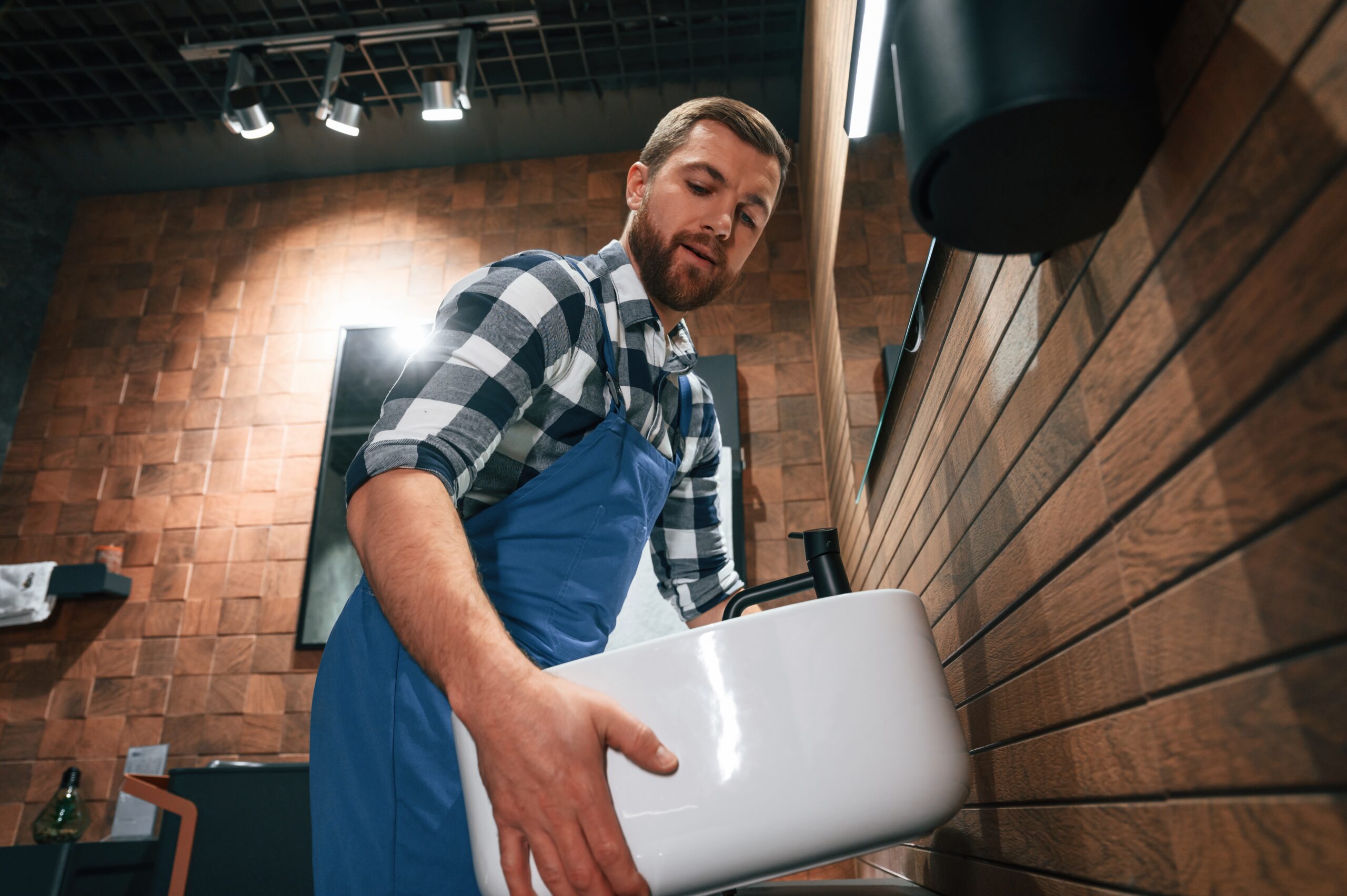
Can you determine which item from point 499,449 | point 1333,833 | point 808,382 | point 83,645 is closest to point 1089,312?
point 1333,833

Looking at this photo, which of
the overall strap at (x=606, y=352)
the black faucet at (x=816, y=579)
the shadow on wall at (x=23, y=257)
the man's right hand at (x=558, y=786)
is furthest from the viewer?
the shadow on wall at (x=23, y=257)

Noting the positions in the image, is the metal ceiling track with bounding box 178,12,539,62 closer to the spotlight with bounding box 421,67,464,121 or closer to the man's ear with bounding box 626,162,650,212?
the spotlight with bounding box 421,67,464,121

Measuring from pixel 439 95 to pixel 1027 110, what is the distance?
266 centimetres

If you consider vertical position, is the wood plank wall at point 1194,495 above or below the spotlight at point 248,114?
below

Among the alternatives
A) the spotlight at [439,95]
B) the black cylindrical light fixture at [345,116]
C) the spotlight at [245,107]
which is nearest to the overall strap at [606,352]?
the spotlight at [439,95]

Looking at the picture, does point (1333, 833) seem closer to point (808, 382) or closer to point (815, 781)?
point (815, 781)

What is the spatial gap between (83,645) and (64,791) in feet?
1.66

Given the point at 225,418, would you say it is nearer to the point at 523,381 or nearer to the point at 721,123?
the point at 721,123

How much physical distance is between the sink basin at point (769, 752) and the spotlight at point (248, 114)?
284 centimetres

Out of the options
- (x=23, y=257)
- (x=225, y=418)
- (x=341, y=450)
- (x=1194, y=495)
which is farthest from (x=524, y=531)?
(x=23, y=257)

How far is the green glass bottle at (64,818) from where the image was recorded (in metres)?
2.33

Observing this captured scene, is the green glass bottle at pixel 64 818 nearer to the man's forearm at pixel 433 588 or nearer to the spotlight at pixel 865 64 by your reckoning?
the man's forearm at pixel 433 588

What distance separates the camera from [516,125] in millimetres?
3098

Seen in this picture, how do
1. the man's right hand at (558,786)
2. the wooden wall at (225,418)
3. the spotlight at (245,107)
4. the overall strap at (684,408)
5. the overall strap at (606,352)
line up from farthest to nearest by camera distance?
the spotlight at (245,107) → the wooden wall at (225,418) → the overall strap at (684,408) → the overall strap at (606,352) → the man's right hand at (558,786)
